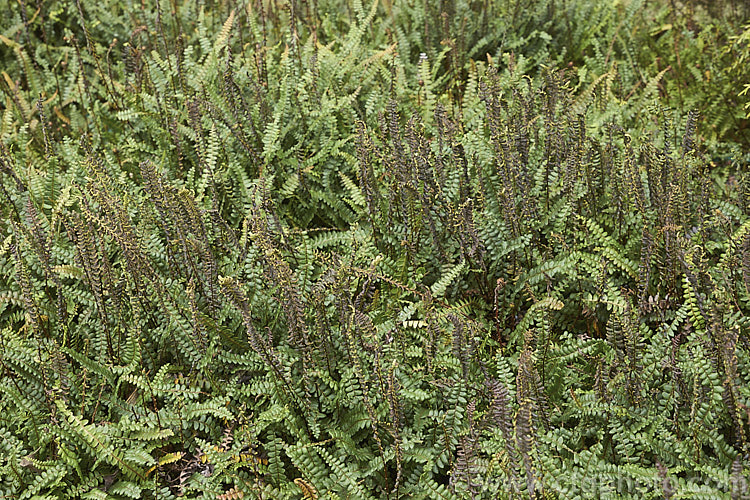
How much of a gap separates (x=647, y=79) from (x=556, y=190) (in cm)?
192

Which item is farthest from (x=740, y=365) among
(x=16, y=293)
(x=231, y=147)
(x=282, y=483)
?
(x=16, y=293)

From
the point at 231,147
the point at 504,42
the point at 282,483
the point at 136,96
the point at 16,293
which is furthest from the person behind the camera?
the point at 504,42

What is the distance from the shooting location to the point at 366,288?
302 cm

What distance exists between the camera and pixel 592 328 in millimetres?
2992

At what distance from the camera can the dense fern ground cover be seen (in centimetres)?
244

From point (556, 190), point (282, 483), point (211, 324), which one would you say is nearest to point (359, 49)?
point (556, 190)

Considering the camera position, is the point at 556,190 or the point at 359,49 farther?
the point at 359,49

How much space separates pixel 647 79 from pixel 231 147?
9.18ft

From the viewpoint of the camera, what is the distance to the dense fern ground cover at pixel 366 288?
96.1 inches

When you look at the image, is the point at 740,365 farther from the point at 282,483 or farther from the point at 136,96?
the point at 136,96

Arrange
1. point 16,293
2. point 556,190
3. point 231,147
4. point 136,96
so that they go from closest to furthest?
1. point 16,293
2. point 556,190
3. point 231,147
4. point 136,96

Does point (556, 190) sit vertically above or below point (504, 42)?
below

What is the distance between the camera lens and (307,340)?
2.67 metres

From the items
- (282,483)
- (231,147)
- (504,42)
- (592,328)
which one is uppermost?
(504,42)
